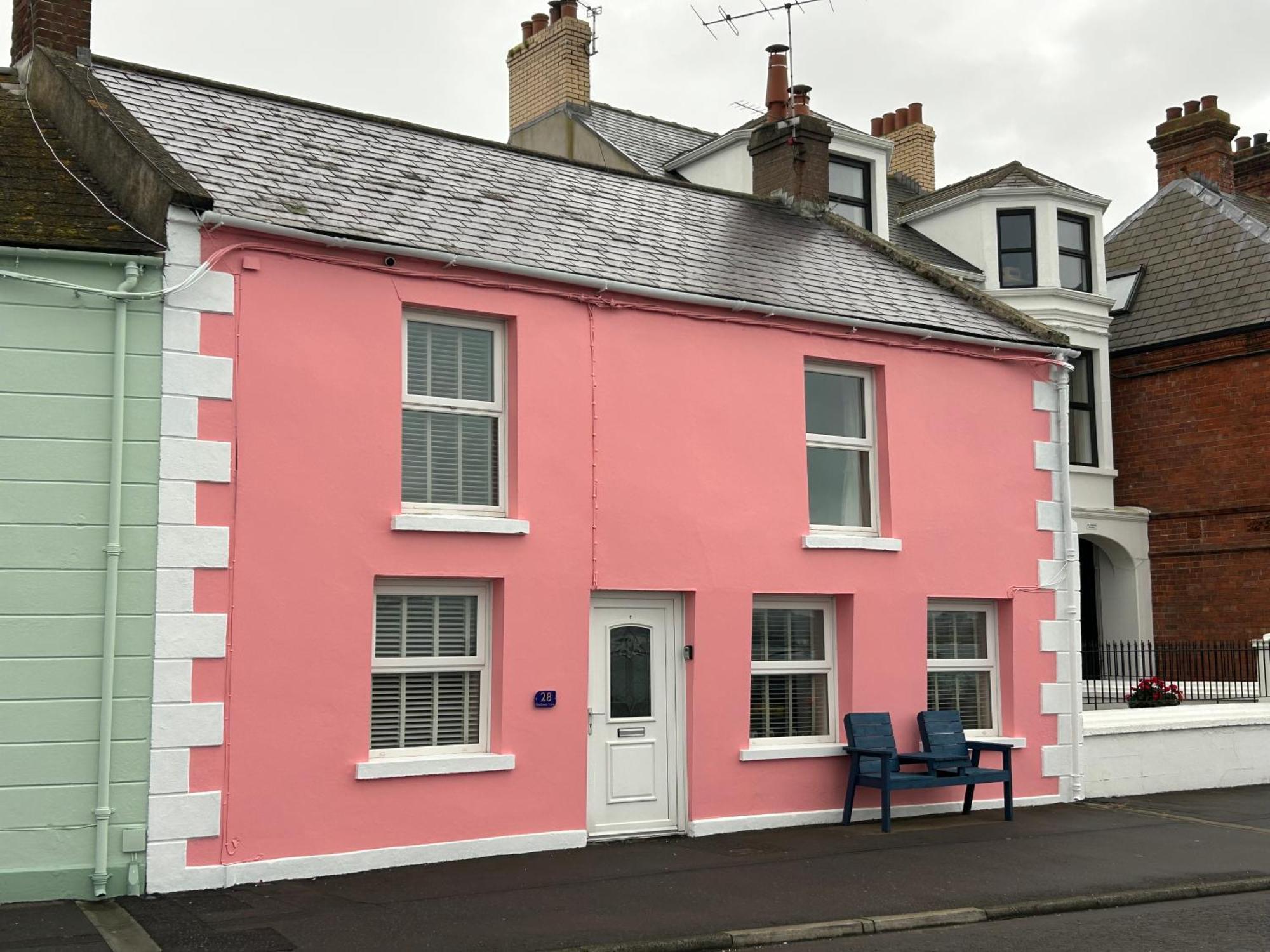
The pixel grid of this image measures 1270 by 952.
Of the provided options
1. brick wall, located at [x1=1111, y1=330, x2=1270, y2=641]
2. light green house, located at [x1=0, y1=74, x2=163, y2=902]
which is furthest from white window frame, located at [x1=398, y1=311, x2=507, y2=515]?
brick wall, located at [x1=1111, y1=330, x2=1270, y2=641]

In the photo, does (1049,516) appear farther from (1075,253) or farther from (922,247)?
(1075,253)

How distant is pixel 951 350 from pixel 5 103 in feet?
30.3

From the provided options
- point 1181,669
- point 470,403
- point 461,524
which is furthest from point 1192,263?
point 461,524

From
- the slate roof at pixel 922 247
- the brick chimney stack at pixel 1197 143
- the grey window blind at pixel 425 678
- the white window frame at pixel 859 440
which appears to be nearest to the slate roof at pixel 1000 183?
the slate roof at pixel 922 247

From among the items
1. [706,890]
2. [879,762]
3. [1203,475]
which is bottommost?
[706,890]

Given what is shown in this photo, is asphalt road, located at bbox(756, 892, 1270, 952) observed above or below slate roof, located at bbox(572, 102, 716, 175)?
below

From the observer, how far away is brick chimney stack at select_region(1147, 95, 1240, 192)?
28.0 m

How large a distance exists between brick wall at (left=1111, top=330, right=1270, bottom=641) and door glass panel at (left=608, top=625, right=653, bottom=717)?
14032mm

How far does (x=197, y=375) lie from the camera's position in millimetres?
9805

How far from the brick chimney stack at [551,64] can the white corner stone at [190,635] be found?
16797 mm

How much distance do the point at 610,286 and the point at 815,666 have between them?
4174mm

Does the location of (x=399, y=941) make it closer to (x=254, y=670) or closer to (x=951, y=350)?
(x=254, y=670)

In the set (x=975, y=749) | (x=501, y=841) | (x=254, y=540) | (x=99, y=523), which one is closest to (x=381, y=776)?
(x=501, y=841)

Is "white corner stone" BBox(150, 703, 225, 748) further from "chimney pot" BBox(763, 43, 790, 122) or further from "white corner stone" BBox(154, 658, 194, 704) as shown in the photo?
"chimney pot" BBox(763, 43, 790, 122)
